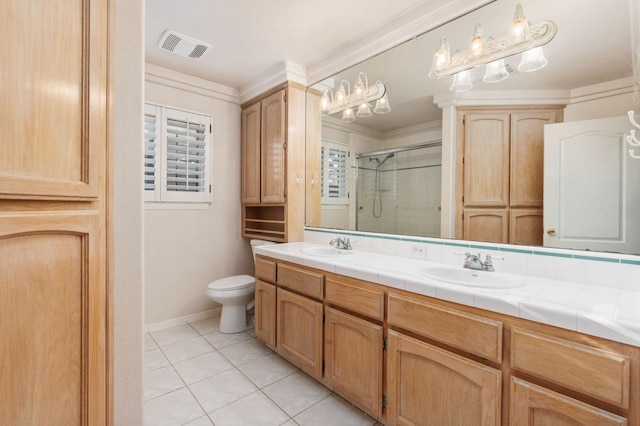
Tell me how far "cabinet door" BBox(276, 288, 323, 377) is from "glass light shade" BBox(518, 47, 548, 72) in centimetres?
176

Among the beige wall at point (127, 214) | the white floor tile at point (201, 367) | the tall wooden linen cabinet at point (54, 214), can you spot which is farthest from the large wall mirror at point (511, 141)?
the tall wooden linen cabinet at point (54, 214)

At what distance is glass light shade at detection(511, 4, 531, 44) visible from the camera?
1517mm

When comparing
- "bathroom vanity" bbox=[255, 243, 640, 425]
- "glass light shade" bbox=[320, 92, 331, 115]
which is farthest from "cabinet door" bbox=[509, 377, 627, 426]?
"glass light shade" bbox=[320, 92, 331, 115]

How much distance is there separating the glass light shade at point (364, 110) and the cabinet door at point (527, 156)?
3.46 ft

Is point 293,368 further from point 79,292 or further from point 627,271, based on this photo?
point 627,271

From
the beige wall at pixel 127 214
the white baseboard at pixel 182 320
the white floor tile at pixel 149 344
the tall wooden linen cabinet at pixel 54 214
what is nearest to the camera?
the tall wooden linen cabinet at pixel 54 214

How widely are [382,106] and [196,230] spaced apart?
2.19 metres

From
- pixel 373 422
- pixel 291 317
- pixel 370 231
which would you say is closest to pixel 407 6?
pixel 370 231

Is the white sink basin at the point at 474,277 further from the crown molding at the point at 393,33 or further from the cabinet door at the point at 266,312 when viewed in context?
the crown molding at the point at 393,33

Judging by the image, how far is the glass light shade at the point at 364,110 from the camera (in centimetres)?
236

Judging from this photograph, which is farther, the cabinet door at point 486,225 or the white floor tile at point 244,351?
the white floor tile at point 244,351

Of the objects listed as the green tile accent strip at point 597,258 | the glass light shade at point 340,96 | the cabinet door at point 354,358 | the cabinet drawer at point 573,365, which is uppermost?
the glass light shade at point 340,96

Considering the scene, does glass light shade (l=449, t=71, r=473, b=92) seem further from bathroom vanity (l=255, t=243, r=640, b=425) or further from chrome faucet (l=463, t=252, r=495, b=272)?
bathroom vanity (l=255, t=243, r=640, b=425)

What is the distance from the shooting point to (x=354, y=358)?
1631 millimetres
